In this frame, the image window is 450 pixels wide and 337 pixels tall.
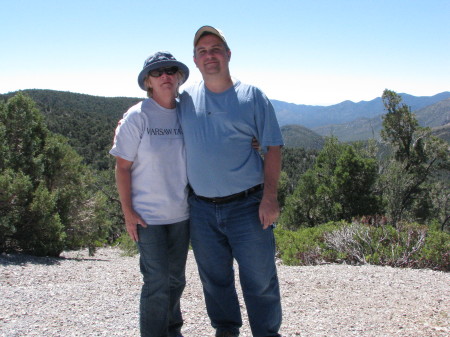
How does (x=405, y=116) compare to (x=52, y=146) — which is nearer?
(x=52, y=146)

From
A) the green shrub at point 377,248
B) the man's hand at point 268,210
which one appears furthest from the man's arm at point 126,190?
the green shrub at point 377,248

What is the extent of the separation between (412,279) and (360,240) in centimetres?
245

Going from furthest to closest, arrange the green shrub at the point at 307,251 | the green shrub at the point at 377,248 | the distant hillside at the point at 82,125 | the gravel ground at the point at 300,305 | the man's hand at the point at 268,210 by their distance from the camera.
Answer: the distant hillside at the point at 82,125 < the green shrub at the point at 307,251 < the green shrub at the point at 377,248 < the gravel ground at the point at 300,305 < the man's hand at the point at 268,210

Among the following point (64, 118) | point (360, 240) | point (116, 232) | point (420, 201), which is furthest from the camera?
point (64, 118)

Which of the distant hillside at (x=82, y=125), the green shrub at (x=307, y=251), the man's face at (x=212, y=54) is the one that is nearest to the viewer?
the man's face at (x=212, y=54)

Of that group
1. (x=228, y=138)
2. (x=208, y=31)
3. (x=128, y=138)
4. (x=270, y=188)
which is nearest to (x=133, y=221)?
(x=128, y=138)

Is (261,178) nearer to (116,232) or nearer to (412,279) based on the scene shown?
(412,279)

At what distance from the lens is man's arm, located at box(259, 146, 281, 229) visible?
2902 mm

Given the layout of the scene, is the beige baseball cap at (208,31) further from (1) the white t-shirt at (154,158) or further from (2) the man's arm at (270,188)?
(2) the man's arm at (270,188)

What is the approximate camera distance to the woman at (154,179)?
2.94 metres

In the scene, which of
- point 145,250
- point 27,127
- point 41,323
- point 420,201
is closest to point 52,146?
point 27,127

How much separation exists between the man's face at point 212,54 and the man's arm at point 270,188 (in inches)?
29.5

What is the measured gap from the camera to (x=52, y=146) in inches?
513

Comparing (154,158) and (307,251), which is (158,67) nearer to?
(154,158)
